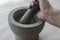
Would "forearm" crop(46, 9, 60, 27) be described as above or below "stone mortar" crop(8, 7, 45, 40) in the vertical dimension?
above

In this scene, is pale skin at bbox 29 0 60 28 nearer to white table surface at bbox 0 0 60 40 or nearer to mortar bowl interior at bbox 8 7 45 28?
mortar bowl interior at bbox 8 7 45 28

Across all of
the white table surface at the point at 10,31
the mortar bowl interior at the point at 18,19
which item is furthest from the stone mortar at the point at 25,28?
the white table surface at the point at 10,31

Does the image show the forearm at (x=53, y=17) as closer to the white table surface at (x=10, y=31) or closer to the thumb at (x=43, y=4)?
the thumb at (x=43, y=4)

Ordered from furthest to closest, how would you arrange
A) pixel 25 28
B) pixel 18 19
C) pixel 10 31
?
pixel 10 31 < pixel 18 19 < pixel 25 28

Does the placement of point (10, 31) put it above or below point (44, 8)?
below

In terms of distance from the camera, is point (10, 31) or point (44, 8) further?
point (10, 31)

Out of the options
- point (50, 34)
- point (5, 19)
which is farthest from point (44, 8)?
point (5, 19)

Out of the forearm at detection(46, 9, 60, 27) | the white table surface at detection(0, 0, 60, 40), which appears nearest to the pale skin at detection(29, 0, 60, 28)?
the forearm at detection(46, 9, 60, 27)

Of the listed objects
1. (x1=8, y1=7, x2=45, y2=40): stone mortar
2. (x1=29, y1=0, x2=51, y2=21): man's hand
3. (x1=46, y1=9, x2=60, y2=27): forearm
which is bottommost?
(x1=8, y1=7, x2=45, y2=40): stone mortar

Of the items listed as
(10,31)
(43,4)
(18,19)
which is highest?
(43,4)

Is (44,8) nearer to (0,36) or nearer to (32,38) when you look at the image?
(32,38)

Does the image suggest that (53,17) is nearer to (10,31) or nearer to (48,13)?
(48,13)

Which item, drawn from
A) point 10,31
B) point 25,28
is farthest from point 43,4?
point 10,31

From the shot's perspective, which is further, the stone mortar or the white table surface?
the white table surface
